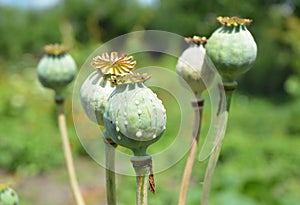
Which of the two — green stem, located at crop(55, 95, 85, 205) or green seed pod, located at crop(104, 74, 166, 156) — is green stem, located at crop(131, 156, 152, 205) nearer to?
green seed pod, located at crop(104, 74, 166, 156)

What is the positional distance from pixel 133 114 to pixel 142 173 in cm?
7

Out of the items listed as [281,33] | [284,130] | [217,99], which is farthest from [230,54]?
[281,33]

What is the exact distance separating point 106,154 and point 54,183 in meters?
3.78

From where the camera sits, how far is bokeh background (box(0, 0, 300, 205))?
4.00 metres

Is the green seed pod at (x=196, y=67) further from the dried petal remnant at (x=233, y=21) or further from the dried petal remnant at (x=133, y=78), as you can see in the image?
the dried petal remnant at (x=133, y=78)

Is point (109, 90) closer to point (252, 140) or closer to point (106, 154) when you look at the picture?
point (106, 154)

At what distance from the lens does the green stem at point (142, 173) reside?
60 centimetres

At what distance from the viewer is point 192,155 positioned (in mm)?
768

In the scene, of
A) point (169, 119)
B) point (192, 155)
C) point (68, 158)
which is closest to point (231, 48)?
point (192, 155)

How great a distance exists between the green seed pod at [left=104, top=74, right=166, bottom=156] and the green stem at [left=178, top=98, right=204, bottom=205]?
0.57ft

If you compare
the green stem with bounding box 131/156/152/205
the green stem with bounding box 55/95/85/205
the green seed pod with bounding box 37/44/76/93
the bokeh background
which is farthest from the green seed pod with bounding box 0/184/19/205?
the bokeh background

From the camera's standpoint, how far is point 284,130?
5938mm

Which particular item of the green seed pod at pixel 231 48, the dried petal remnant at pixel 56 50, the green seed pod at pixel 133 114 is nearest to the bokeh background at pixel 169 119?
the dried petal remnant at pixel 56 50

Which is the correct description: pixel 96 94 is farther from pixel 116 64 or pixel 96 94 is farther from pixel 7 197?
pixel 7 197
